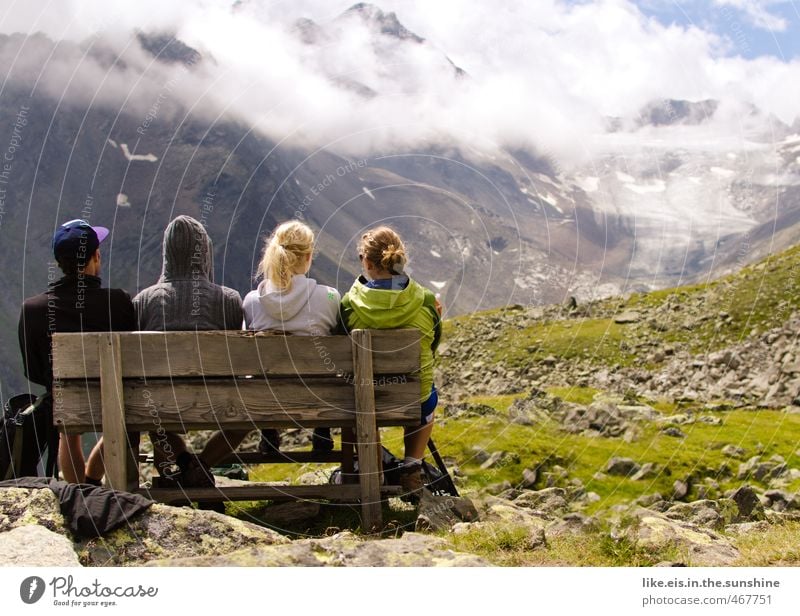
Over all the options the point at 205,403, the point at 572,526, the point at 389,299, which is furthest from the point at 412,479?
the point at 205,403

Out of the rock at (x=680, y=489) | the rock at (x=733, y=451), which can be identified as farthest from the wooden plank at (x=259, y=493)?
the rock at (x=733, y=451)

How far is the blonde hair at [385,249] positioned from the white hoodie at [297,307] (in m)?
0.67

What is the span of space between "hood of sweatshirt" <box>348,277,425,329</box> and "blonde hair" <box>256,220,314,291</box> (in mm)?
810

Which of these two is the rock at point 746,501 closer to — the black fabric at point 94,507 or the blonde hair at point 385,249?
the blonde hair at point 385,249

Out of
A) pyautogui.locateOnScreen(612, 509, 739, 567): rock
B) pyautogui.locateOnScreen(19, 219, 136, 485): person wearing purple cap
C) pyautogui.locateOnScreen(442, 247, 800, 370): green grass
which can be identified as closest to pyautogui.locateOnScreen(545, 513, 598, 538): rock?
pyautogui.locateOnScreen(612, 509, 739, 567): rock

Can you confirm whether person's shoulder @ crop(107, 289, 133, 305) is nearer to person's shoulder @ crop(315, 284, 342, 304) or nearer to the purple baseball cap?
the purple baseball cap

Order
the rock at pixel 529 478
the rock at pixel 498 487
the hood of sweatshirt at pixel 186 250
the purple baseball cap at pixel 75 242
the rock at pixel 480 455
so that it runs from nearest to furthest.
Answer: the hood of sweatshirt at pixel 186 250 → the purple baseball cap at pixel 75 242 → the rock at pixel 498 487 → the rock at pixel 529 478 → the rock at pixel 480 455

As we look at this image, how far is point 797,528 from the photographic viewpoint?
1315 centimetres

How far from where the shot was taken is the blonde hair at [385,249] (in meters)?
11.3

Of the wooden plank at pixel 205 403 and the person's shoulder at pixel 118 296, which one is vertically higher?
the person's shoulder at pixel 118 296

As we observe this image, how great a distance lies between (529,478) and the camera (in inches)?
976

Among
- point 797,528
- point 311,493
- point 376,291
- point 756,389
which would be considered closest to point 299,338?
point 376,291
